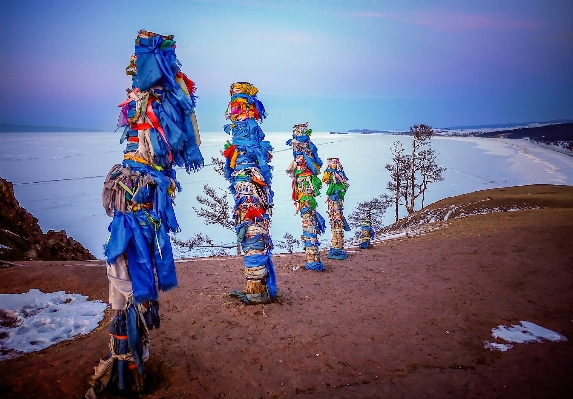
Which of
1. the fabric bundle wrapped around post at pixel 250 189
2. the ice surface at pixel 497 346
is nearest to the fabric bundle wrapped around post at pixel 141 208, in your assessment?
the fabric bundle wrapped around post at pixel 250 189

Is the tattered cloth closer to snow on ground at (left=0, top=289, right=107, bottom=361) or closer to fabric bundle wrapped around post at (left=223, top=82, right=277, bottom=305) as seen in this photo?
fabric bundle wrapped around post at (left=223, top=82, right=277, bottom=305)

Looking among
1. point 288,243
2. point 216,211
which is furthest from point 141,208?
point 288,243

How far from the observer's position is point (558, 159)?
36844 mm

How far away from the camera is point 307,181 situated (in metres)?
9.71

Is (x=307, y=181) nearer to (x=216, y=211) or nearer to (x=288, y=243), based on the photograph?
(x=216, y=211)

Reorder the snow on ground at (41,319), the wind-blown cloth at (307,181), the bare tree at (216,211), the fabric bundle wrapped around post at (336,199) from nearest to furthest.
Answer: the snow on ground at (41,319)
the wind-blown cloth at (307,181)
the fabric bundle wrapped around post at (336,199)
the bare tree at (216,211)

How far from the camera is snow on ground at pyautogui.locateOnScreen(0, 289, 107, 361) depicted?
473 centimetres

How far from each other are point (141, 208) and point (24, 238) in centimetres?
1030

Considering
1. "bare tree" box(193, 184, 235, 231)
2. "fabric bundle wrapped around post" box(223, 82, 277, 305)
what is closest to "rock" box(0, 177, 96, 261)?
"bare tree" box(193, 184, 235, 231)

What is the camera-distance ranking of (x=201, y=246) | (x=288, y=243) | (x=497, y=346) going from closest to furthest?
(x=497, y=346), (x=201, y=246), (x=288, y=243)

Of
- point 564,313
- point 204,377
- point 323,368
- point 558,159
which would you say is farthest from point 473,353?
point 558,159

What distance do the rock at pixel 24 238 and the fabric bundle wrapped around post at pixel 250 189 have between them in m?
7.99

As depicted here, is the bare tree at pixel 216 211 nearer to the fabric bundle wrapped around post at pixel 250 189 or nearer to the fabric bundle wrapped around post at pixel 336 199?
the fabric bundle wrapped around post at pixel 336 199

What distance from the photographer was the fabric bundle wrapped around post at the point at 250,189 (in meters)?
6.54
